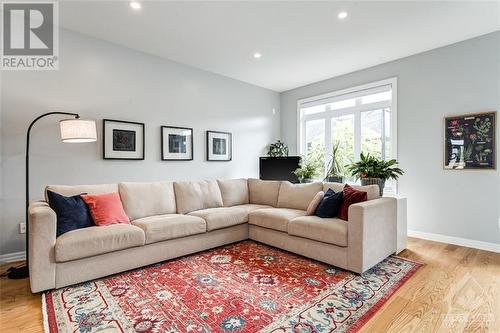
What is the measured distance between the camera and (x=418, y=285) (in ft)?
7.88

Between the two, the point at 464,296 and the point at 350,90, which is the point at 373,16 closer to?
the point at 350,90

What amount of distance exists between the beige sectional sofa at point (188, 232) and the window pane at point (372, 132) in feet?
5.15

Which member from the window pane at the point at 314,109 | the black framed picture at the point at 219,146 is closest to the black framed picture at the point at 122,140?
the black framed picture at the point at 219,146

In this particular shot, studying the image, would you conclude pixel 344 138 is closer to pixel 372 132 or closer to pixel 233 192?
pixel 372 132

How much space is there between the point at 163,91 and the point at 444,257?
14.8 ft

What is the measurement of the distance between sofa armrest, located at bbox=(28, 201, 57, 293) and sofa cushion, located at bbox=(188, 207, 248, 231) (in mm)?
1528

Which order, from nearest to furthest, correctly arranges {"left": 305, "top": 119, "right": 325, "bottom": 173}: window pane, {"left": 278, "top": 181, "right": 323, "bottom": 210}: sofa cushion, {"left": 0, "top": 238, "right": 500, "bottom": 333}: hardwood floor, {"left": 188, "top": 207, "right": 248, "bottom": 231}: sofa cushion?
{"left": 0, "top": 238, "right": 500, "bottom": 333}: hardwood floor → {"left": 188, "top": 207, "right": 248, "bottom": 231}: sofa cushion → {"left": 278, "top": 181, "right": 323, "bottom": 210}: sofa cushion → {"left": 305, "top": 119, "right": 325, "bottom": 173}: window pane

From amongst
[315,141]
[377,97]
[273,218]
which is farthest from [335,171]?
[273,218]

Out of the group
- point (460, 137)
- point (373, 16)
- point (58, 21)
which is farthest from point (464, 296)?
point (58, 21)

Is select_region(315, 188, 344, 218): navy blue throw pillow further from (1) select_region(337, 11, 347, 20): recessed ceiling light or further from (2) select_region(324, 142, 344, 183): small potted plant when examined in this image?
(1) select_region(337, 11, 347, 20): recessed ceiling light

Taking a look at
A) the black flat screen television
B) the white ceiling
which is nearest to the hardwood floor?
the black flat screen television

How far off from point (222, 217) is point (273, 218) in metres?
0.67

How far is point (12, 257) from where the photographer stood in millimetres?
2949

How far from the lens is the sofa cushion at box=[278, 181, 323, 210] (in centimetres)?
367
